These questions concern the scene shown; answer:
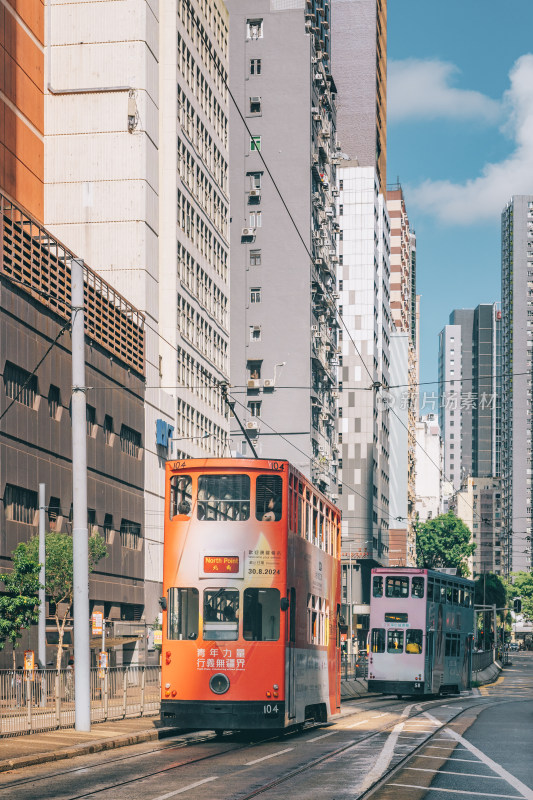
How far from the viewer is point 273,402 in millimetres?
92438

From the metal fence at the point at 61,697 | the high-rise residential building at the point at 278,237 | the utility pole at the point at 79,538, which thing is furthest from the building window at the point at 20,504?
the high-rise residential building at the point at 278,237

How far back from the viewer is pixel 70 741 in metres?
22.6

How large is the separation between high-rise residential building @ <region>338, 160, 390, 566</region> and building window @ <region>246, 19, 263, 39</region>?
81.6ft

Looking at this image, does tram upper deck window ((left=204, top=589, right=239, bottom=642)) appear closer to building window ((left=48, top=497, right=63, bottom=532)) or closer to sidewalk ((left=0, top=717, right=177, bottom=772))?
sidewalk ((left=0, top=717, right=177, bottom=772))

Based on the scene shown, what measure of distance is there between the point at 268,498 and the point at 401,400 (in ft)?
394

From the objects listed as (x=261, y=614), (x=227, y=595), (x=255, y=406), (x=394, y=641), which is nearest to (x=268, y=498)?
(x=227, y=595)

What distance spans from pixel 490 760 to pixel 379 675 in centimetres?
2884

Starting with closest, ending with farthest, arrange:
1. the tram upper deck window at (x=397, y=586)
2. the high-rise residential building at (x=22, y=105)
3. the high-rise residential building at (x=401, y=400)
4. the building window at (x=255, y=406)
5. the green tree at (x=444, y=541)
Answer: the tram upper deck window at (x=397, y=586) < the high-rise residential building at (x=22, y=105) < the building window at (x=255, y=406) < the high-rise residential building at (x=401, y=400) < the green tree at (x=444, y=541)

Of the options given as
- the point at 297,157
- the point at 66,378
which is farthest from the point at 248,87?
the point at 66,378

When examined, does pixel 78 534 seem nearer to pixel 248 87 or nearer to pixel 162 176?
pixel 162 176

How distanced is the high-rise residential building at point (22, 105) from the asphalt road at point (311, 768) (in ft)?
120

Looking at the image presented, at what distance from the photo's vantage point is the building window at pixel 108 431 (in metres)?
59.7

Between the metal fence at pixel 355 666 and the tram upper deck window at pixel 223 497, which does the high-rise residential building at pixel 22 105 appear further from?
the tram upper deck window at pixel 223 497

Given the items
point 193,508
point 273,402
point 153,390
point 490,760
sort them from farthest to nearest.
Result: point 273,402
point 153,390
point 193,508
point 490,760
